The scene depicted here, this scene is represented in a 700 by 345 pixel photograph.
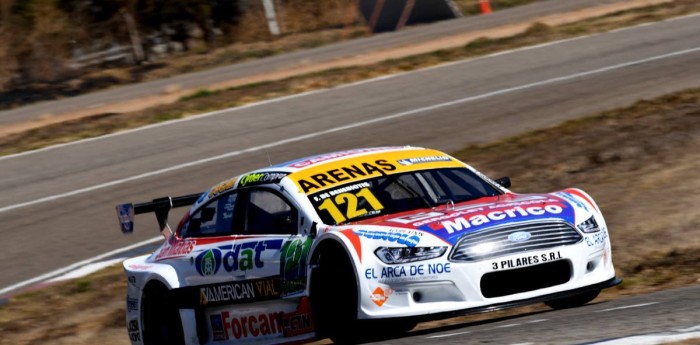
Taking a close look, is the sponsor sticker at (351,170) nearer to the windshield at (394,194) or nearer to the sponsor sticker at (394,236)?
the windshield at (394,194)

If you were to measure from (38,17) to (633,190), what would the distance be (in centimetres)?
2497

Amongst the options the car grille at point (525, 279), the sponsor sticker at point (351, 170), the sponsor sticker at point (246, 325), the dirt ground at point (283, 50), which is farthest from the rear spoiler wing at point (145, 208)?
the dirt ground at point (283, 50)

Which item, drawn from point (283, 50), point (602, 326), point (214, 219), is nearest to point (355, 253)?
point (602, 326)

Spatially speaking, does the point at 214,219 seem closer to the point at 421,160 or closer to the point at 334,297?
the point at 421,160

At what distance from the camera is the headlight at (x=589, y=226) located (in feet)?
26.2

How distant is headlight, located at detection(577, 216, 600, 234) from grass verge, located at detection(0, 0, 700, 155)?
43.5ft

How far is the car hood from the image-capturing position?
24.9 ft

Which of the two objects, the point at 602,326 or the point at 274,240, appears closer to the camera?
the point at 602,326

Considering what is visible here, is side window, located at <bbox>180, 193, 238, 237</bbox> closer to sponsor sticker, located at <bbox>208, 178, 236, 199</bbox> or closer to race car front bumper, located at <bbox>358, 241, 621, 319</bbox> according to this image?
sponsor sticker, located at <bbox>208, 178, 236, 199</bbox>

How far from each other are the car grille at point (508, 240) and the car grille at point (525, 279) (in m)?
0.12

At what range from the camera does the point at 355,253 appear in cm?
744

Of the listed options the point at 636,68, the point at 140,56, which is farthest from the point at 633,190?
the point at 140,56

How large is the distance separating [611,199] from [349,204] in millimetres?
4685

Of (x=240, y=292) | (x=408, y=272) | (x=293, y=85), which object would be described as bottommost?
(x=240, y=292)
